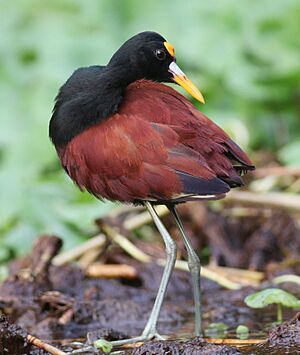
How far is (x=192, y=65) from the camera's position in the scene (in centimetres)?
893

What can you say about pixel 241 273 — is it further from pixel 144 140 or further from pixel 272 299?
pixel 144 140

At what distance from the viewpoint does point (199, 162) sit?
14.0 feet

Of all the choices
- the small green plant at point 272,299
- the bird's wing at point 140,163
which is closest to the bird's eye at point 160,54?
the bird's wing at point 140,163

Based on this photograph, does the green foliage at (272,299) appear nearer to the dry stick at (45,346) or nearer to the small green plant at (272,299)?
the small green plant at (272,299)

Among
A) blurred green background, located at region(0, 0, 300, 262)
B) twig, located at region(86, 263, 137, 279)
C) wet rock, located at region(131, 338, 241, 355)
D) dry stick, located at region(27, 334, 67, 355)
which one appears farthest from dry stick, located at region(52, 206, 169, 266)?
wet rock, located at region(131, 338, 241, 355)

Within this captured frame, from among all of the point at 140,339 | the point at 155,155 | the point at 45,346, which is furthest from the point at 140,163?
the point at 45,346

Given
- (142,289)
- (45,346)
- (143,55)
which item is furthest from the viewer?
(142,289)

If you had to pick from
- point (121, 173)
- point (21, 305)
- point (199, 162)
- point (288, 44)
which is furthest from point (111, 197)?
point (288, 44)

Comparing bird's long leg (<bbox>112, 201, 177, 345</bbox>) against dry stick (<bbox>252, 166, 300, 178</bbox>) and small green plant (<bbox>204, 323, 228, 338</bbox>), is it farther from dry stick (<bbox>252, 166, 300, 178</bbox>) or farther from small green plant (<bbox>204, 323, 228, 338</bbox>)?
dry stick (<bbox>252, 166, 300, 178</bbox>)

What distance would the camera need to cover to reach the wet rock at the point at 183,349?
370cm

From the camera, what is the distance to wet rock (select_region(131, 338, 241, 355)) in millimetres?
3699

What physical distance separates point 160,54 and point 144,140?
1.61ft

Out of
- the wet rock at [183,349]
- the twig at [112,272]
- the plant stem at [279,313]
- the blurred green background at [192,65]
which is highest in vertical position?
the blurred green background at [192,65]

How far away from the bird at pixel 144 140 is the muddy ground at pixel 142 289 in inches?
22.1
